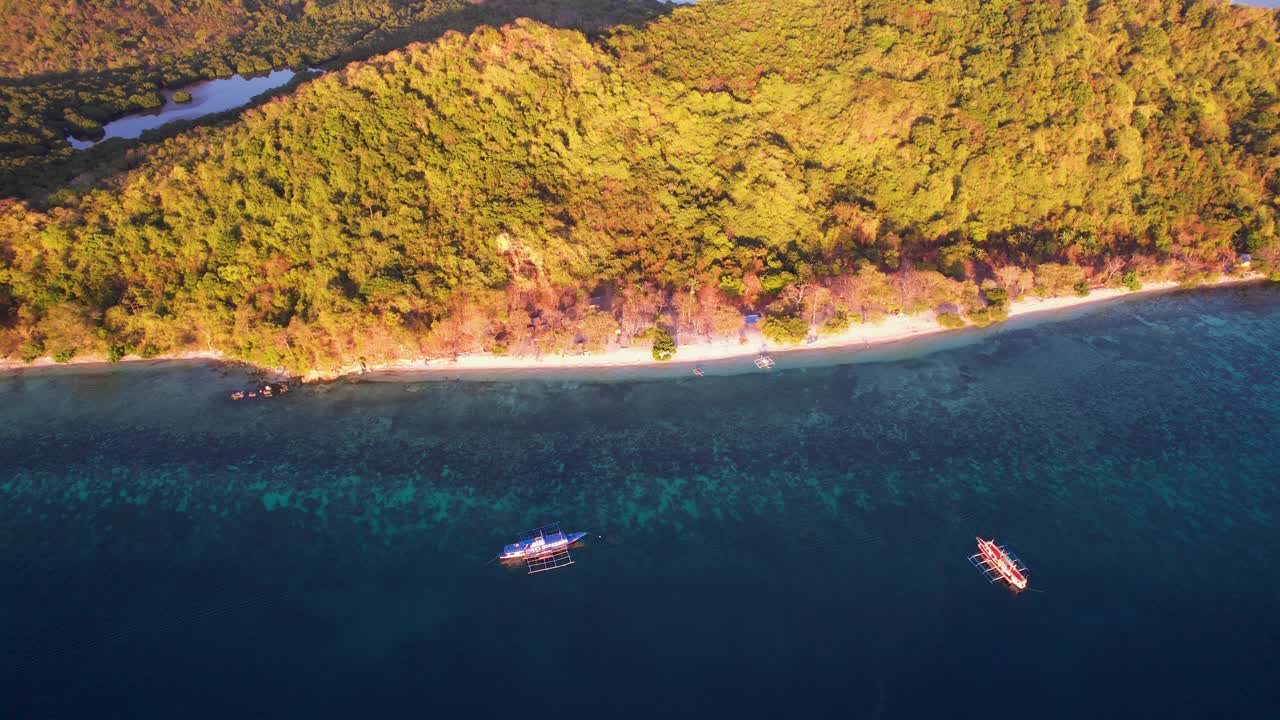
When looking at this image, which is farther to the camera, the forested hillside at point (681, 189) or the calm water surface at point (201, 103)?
the calm water surface at point (201, 103)

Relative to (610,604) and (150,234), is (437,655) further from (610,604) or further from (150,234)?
(150,234)

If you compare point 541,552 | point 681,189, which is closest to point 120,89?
point 681,189

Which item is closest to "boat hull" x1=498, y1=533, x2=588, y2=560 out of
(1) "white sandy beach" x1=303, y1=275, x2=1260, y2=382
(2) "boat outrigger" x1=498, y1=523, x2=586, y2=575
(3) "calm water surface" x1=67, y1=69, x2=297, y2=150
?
(2) "boat outrigger" x1=498, y1=523, x2=586, y2=575

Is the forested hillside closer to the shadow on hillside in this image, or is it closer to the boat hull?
the shadow on hillside

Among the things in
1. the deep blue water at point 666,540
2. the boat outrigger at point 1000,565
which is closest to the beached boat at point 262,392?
the deep blue water at point 666,540

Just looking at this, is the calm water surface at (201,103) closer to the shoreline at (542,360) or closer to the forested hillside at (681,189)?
the forested hillside at (681,189)

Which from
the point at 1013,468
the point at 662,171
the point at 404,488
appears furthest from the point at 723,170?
the point at 404,488
